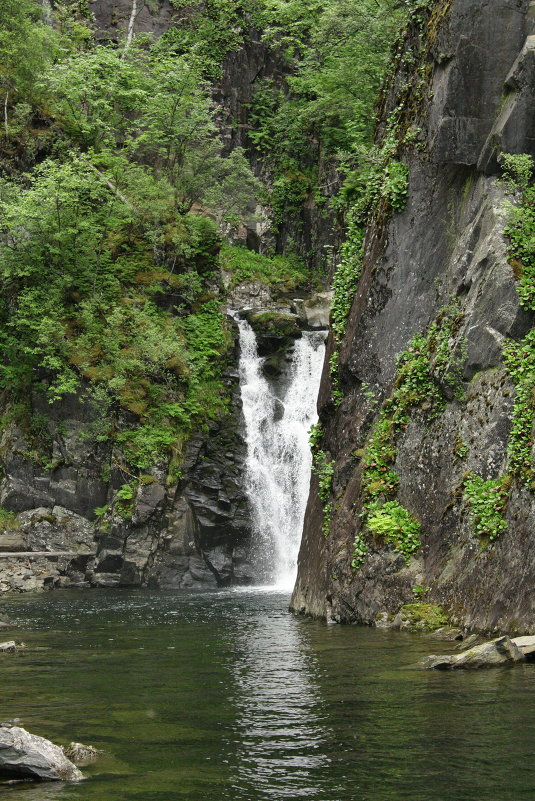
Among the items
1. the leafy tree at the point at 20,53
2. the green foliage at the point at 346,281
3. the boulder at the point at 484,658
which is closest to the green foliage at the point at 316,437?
the green foliage at the point at 346,281

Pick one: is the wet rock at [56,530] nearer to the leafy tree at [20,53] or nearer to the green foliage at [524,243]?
the leafy tree at [20,53]

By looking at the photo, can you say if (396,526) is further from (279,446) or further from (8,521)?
(8,521)

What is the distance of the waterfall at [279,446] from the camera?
29453mm

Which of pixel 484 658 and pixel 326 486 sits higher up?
pixel 326 486

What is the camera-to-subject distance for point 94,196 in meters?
32.1

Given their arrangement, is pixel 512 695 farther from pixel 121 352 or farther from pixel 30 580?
pixel 121 352

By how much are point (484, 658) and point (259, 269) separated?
101 feet

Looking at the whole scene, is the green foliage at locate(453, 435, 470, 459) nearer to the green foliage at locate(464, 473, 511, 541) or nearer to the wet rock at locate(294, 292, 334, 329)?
the green foliage at locate(464, 473, 511, 541)

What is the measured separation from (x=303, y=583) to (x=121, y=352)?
1476 centimetres

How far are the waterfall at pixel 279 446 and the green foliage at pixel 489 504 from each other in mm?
15331

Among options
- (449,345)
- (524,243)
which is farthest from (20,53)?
(524,243)

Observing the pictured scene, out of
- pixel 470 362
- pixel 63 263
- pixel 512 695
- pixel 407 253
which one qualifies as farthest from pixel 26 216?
pixel 512 695

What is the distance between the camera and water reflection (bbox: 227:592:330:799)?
6188 millimetres

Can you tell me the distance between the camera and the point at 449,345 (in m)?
15.5
